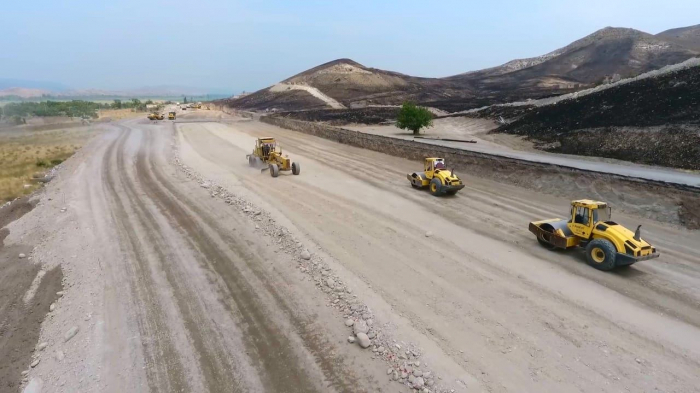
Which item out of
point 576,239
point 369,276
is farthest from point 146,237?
point 576,239

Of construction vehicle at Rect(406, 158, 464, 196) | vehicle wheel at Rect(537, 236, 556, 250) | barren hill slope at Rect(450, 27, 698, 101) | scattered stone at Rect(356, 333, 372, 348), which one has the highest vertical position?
barren hill slope at Rect(450, 27, 698, 101)

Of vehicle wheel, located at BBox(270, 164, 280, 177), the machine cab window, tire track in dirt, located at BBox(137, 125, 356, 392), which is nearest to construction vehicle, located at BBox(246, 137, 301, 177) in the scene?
vehicle wheel, located at BBox(270, 164, 280, 177)

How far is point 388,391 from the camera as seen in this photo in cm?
727

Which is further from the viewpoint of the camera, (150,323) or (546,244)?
(546,244)

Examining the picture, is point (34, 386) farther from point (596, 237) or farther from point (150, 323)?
point (596, 237)

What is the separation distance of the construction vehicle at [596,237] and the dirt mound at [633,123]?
42.9 feet

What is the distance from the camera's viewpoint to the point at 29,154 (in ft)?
118

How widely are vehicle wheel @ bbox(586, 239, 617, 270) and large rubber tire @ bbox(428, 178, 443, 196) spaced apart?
801cm

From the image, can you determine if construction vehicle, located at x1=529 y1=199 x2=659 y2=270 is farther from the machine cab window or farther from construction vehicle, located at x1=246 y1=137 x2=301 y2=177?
construction vehicle, located at x1=246 y1=137 x2=301 y2=177

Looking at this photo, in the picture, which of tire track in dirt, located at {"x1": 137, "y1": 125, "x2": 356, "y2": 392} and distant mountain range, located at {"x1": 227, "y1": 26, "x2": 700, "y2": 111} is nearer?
tire track in dirt, located at {"x1": 137, "y1": 125, "x2": 356, "y2": 392}

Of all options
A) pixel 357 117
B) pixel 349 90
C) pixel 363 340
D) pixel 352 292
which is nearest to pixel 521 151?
pixel 352 292

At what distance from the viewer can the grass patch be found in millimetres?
24375

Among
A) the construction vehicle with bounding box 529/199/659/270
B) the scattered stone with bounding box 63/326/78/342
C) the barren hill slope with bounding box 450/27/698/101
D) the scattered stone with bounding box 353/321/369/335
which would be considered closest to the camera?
the scattered stone with bounding box 353/321/369/335

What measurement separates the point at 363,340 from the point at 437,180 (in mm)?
12252
